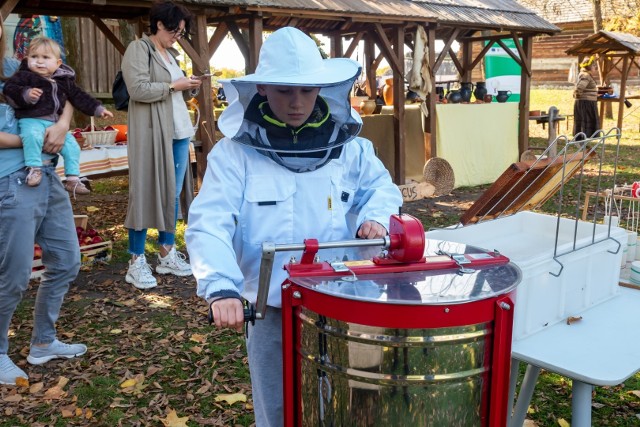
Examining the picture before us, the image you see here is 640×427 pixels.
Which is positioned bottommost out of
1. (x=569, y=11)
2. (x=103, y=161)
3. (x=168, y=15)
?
(x=103, y=161)

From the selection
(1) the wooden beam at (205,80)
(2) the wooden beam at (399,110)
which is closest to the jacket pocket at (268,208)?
(1) the wooden beam at (205,80)

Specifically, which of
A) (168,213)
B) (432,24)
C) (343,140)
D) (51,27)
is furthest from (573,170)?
(51,27)

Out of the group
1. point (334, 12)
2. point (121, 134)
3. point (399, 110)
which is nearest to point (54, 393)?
point (121, 134)

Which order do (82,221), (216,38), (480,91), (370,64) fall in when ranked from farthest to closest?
(370,64), (480,91), (216,38), (82,221)

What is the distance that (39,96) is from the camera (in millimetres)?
3725

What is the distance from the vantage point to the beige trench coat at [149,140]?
5305 mm

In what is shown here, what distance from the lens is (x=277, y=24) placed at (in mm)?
9844

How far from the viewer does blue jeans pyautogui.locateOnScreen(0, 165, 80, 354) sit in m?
3.48

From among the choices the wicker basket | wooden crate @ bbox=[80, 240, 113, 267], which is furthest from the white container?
the wicker basket

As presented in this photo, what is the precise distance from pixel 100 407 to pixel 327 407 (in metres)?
2.47

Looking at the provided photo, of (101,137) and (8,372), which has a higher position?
(101,137)

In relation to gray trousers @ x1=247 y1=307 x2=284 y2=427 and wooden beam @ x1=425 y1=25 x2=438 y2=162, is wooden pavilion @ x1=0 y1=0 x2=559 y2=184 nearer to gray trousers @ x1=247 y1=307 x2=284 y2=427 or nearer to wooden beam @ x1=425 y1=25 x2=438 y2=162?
wooden beam @ x1=425 y1=25 x2=438 y2=162

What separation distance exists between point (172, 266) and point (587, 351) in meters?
4.41

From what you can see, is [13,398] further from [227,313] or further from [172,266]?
[227,313]
